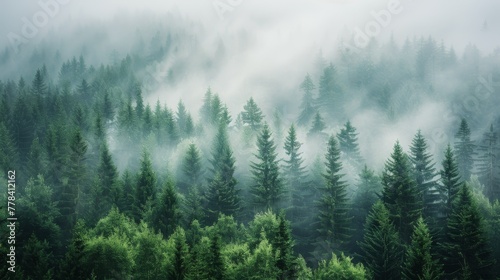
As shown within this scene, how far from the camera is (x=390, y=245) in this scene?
4475 cm

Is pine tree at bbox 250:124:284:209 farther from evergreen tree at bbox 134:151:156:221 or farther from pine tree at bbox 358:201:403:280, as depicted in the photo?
pine tree at bbox 358:201:403:280

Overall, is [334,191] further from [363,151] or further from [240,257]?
[363,151]

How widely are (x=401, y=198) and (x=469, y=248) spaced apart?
10.1 meters

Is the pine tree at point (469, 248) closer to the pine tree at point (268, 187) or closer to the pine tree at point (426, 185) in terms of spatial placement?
the pine tree at point (426, 185)

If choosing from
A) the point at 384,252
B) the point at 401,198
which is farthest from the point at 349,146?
the point at 384,252

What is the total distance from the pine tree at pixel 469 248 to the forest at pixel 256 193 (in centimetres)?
15

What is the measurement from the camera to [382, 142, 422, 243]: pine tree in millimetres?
50750

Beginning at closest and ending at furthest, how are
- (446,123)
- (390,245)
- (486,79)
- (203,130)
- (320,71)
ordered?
1. (390,245)
2. (203,130)
3. (446,123)
4. (486,79)
5. (320,71)

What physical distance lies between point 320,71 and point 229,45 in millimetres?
68014

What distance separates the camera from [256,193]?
192ft

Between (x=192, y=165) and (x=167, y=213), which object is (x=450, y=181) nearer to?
(x=167, y=213)

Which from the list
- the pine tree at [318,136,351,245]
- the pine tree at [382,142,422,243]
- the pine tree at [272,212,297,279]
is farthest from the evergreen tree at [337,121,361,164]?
the pine tree at [272,212,297,279]

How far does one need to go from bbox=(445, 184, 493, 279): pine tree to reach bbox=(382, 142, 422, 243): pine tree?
5848mm

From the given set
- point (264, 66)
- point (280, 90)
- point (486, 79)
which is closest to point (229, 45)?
point (264, 66)
